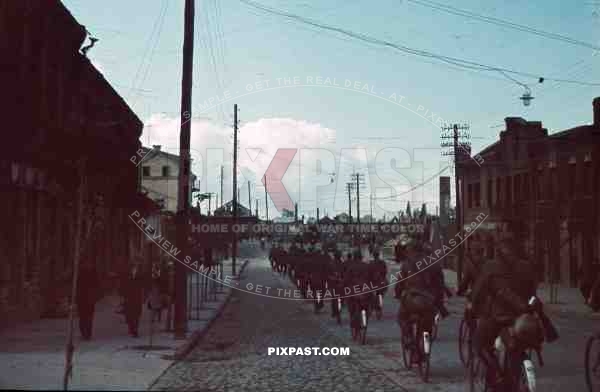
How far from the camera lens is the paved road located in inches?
404

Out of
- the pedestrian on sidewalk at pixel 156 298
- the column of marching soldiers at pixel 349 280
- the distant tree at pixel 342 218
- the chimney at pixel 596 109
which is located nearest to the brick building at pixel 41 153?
the pedestrian on sidewalk at pixel 156 298

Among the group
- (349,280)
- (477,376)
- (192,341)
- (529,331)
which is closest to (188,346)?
(192,341)

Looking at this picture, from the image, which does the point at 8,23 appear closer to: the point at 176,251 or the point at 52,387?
the point at 176,251

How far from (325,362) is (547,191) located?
96.3 ft

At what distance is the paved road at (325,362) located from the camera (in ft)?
33.7

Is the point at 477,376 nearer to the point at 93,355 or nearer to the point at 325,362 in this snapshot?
the point at 325,362

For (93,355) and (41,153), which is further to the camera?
(41,153)

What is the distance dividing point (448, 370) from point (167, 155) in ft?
227

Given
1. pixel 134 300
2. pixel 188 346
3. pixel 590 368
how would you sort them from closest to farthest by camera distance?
pixel 590 368 → pixel 188 346 → pixel 134 300

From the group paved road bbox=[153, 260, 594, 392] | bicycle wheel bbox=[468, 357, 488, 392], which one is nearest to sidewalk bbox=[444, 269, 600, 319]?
paved road bbox=[153, 260, 594, 392]

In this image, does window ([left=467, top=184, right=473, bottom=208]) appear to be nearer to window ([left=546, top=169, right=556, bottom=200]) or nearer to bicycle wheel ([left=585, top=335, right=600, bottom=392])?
window ([left=546, top=169, right=556, bottom=200])

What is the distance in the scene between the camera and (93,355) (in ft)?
41.3

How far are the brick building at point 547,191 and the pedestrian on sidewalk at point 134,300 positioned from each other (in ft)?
45.4

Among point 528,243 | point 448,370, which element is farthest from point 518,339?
point 528,243
